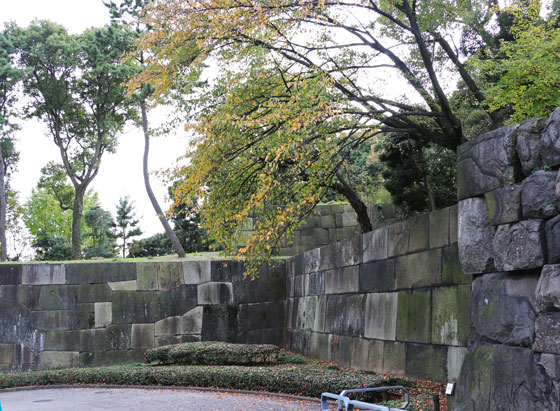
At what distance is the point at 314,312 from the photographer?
12500mm

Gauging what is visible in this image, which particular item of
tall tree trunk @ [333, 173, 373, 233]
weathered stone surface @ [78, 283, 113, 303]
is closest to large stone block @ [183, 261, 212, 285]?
weathered stone surface @ [78, 283, 113, 303]

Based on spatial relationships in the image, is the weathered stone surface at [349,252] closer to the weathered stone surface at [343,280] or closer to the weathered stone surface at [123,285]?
the weathered stone surface at [343,280]

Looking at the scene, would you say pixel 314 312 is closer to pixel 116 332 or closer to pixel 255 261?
pixel 255 261

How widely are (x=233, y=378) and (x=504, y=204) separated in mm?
5861

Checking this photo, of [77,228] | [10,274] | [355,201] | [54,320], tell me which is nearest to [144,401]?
[54,320]

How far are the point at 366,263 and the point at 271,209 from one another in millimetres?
1945

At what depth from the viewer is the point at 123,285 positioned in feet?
45.5

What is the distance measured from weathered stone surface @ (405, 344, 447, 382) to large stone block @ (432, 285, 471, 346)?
0.15 m

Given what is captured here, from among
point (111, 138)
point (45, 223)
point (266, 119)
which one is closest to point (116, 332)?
point (266, 119)

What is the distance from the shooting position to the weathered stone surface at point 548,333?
172 inches

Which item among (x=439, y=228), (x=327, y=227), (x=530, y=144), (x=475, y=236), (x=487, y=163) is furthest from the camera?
(x=327, y=227)

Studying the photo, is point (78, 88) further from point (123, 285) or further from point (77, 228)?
point (123, 285)

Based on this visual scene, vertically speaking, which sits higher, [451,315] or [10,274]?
[10,274]

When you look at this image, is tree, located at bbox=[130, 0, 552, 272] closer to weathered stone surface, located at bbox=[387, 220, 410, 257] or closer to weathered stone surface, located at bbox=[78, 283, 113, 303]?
weathered stone surface, located at bbox=[387, 220, 410, 257]
